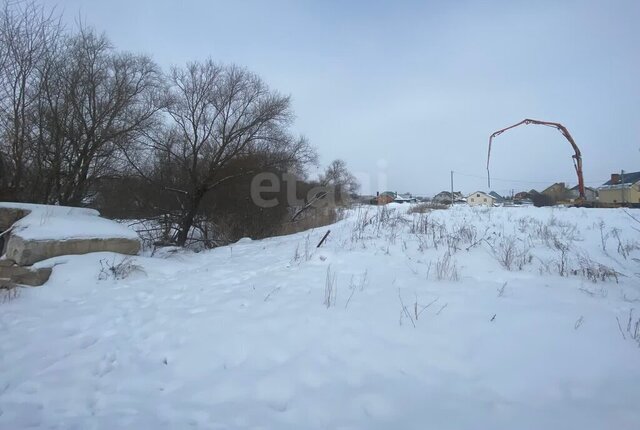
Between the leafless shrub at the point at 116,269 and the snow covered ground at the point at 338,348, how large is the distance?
111 mm

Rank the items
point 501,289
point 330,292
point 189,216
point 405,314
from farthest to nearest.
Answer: point 189,216 → point 330,292 → point 501,289 → point 405,314

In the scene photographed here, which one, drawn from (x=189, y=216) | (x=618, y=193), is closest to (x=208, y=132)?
(x=189, y=216)

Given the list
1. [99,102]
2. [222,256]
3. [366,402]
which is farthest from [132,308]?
[99,102]

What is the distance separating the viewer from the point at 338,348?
2.82 metres

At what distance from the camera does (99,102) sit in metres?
10.3

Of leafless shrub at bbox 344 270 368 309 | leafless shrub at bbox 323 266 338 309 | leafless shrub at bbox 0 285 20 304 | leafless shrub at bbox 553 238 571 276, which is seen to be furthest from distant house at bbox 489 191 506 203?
leafless shrub at bbox 0 285 20 304

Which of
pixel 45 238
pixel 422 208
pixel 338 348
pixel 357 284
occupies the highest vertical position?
pixel 422 208

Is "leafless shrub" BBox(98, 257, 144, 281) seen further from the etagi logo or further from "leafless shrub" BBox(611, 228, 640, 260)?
the etagi logo

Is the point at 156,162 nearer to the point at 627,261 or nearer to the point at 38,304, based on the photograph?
the point at 38,304

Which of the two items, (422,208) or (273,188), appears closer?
(273,188)

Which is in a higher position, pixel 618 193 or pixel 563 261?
pixel 618 193

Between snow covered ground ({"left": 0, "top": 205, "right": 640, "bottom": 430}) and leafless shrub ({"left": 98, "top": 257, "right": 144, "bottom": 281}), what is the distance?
4.4 inches

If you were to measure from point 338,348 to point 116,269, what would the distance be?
172 inches

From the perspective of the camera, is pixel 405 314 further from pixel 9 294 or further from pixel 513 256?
pixel 9 294
